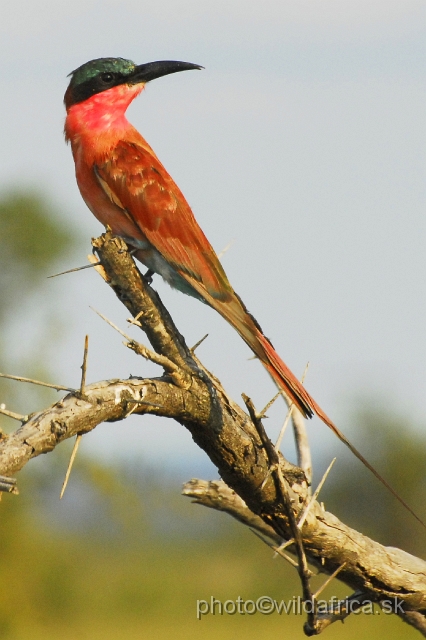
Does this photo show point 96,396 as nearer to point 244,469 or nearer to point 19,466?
point 19,466

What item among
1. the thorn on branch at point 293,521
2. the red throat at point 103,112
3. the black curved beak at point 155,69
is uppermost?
the black curved beak at point 155,69

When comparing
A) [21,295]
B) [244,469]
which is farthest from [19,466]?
[21,295]

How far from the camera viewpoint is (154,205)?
12.9 feet

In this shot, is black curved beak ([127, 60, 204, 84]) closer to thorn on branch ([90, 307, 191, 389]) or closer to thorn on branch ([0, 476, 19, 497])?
thorn on branch ([90, 307, 191, 389])

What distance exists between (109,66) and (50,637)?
25.4 metres

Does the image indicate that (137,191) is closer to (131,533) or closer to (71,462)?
(71,462)

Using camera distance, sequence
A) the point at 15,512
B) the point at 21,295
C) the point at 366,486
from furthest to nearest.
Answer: the point at 21,295 < the point at 366,486 < the point at 15,512

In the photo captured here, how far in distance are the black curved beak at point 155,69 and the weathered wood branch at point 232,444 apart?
1574 mm

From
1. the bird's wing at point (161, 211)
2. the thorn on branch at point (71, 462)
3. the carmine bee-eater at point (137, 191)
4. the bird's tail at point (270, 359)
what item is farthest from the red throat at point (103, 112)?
the thorn on branch at point (71, 462)

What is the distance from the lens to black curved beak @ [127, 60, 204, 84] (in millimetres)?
4406

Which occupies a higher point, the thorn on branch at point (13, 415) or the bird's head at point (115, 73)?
the bird's head at point (115, 73)

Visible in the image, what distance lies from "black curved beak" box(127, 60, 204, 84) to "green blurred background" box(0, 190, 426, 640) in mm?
6827

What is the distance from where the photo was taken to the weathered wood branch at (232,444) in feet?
9.71

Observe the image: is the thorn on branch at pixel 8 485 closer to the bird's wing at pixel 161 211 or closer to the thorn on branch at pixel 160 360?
the thorn on branch at pixel 160 360
